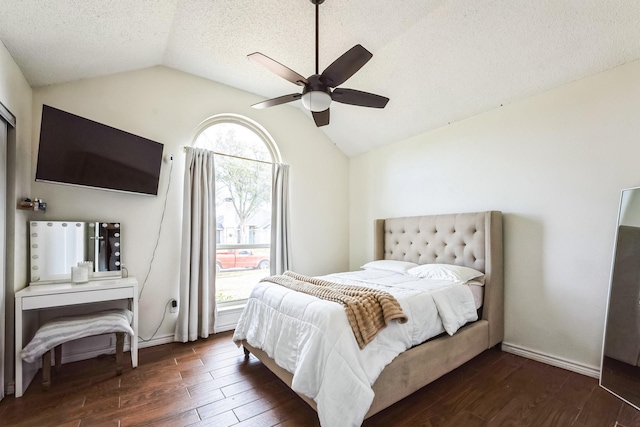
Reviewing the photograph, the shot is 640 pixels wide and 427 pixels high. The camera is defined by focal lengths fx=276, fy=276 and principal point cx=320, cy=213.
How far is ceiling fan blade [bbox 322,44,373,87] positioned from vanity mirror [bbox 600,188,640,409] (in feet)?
7.55

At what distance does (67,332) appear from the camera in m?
2.13

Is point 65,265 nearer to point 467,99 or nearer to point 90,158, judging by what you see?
point 90,158

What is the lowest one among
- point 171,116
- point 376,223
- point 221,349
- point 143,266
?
point 221,349

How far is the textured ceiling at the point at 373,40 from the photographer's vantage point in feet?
6.64

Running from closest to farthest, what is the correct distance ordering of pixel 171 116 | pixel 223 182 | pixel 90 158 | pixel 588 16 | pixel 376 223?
pixel 588 16, pixel 90 158, pixel 171 116, pixel 223 182, pixel 376 223

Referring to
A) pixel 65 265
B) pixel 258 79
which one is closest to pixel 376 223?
pixel 258 79

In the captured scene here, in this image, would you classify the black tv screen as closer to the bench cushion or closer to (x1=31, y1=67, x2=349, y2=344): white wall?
(x1=31, y1=67, x2=349, y2=344): white wall

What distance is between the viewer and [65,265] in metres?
2.53

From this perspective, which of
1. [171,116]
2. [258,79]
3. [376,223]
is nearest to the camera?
[171,116]

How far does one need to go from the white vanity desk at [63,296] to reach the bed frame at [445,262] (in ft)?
3.82

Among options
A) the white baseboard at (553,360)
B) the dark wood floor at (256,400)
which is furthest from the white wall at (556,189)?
the dark wood floor at (256,400)

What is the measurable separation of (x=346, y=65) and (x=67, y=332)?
2.90 m

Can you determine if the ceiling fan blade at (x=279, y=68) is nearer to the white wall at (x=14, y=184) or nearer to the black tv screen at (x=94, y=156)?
the black tv screen at (x=94, y=156)

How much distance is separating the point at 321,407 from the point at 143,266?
244cm
